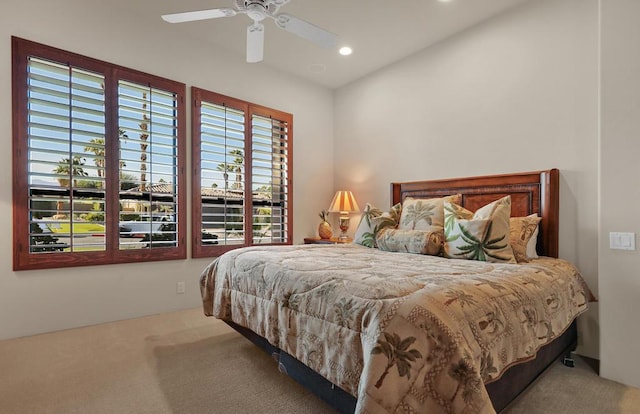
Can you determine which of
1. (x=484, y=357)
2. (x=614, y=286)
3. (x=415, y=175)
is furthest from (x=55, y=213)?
(x=614, y=286)

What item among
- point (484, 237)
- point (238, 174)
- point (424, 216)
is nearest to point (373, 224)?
point (424, 216)

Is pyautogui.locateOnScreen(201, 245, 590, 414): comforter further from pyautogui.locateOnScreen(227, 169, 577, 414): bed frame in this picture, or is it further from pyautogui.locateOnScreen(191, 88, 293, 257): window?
pyautogui.locateOnScreen(191, 88, 293, 257): window

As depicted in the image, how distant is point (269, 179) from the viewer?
432cm

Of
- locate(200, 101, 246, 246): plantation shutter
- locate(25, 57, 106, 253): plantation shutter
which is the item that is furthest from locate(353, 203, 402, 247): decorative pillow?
locate(25, 57, 106, 253): plantation shutter

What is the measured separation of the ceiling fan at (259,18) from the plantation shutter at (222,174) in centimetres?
126

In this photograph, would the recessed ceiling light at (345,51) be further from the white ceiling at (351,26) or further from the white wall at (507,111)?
the white wall at (507,111)

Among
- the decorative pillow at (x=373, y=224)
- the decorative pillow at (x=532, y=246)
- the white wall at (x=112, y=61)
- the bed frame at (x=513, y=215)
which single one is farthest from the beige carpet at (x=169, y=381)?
the decorative pillow at (x=373, y=224)

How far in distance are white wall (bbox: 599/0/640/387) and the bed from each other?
197 mm

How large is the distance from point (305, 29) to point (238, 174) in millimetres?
1967

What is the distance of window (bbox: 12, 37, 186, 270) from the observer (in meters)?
2.72

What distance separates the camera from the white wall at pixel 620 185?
82.4 inches

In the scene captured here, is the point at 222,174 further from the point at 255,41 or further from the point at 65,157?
the point at 255,41

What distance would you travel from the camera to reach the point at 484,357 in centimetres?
121

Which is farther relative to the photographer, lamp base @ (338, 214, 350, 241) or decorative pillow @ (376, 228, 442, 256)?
lamp base @ (338, 214, 350, 241)
